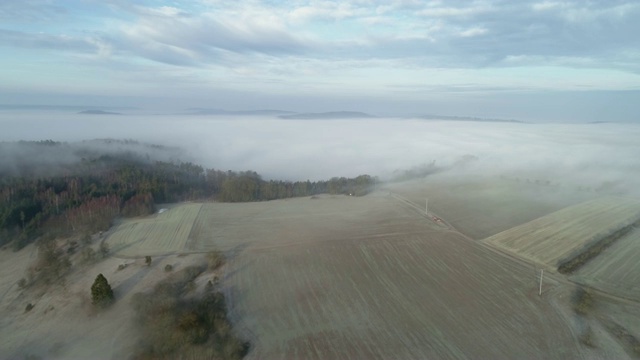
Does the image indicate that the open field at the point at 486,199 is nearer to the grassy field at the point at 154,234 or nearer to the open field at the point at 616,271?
the open field at the point at 616,271

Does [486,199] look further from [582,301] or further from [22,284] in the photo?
[22,284]

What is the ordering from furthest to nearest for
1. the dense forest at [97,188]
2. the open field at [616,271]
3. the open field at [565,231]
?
the dense forest at [97,188]
the open field at [565,231]
the open field at [616,271]

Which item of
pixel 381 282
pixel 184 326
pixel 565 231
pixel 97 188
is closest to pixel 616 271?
pixel 565 231

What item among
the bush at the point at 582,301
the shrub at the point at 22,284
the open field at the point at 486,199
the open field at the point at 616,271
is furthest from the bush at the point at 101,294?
the open field at the point at 616,271

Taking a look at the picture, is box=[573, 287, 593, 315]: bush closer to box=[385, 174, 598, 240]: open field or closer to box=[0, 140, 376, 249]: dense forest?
box=[385, 174, 598, 240]: open field

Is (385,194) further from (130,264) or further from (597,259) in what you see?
(130,264)
